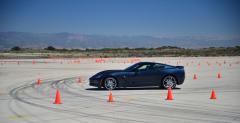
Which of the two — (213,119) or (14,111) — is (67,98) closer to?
(14,111)

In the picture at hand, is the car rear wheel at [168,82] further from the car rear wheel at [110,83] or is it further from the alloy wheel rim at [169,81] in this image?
the car rear wheel at [110,83]

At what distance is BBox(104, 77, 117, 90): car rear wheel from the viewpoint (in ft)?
62.3

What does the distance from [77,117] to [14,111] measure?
2107mm

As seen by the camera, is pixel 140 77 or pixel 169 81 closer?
pixel 140 77

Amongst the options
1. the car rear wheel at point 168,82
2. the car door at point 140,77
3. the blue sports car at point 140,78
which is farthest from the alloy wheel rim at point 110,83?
the car rear wheel at point 168,82

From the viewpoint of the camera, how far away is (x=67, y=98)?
15555 millimetres

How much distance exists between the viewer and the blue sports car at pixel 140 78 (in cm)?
1902

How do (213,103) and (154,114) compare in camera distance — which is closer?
(154,114)

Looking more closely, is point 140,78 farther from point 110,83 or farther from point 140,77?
point 110,83

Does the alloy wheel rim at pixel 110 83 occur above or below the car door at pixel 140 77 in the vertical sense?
below

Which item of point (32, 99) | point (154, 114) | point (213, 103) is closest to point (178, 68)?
point (213, 103)

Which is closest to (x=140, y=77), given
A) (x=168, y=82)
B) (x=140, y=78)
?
(x=140, y=78)

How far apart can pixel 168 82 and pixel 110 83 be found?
244 centimetres

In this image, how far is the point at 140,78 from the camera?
1906 cm
